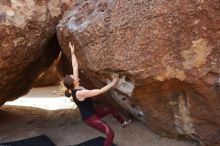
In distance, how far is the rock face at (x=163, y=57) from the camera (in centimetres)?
380

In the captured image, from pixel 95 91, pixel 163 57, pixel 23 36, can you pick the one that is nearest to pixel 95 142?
pixel 95 91

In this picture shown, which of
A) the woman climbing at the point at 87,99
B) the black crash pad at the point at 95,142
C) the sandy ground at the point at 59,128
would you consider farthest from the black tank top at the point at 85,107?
the sandy ground at the point at 59,128

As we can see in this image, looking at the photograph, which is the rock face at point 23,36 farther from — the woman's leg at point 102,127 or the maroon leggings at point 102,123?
the woman's leg at point 102,127

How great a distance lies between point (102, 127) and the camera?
4.45 meters

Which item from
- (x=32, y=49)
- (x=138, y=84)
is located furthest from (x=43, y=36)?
(x=138, y=84)

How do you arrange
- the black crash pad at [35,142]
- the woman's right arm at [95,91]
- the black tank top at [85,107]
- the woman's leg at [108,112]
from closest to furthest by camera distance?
1. the woman's right arm at [95,91]
2. the black tank top at [85,107]
3. the woman's leg at [108,112]
4. the black crash pad at [35,142]

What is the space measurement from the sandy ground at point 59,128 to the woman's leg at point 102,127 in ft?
1.10

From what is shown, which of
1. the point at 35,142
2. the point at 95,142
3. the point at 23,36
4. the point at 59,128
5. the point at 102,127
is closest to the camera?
the point at 102,127

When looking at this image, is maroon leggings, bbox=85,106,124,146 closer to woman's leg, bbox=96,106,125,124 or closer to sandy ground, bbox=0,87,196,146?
woman's leg, bbox=96,106,125,124

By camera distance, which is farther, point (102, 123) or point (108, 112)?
point (108, 112)

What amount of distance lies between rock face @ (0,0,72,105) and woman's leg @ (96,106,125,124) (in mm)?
1289

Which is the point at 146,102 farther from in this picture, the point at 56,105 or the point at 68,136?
the point at 56,105

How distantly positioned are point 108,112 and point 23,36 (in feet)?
5.04

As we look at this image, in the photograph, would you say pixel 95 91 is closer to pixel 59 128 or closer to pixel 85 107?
pixel 85 107
